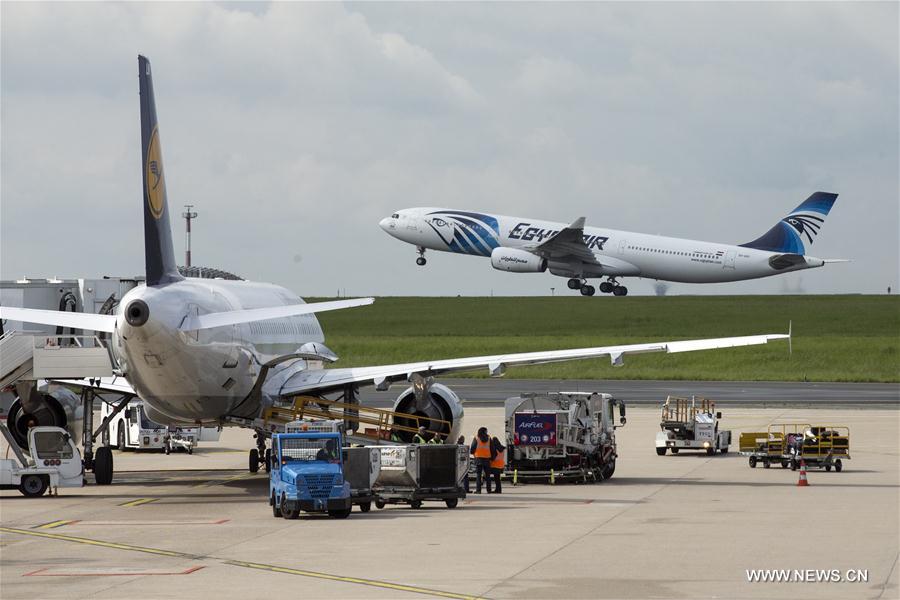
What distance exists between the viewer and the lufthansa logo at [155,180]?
32.7 meters

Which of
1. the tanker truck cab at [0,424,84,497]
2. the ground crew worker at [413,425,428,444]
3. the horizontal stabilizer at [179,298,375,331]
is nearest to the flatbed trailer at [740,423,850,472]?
the ground crew worker at [413,425,428,444]

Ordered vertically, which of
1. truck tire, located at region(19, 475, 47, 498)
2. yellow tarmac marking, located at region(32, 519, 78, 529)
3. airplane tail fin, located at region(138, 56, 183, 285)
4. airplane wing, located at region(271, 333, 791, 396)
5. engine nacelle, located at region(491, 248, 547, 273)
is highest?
engine nacelle, located at region(491, 248, 547, 273)

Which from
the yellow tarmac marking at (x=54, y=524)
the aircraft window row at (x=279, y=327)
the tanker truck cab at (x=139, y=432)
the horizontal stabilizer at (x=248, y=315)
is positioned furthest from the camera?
the tanker truck cab at (x=139, y=432)

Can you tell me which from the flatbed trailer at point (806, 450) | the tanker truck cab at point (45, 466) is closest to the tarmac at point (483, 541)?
the tanker truck cab at point (45, 466)

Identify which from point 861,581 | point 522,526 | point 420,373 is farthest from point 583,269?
point 861,581

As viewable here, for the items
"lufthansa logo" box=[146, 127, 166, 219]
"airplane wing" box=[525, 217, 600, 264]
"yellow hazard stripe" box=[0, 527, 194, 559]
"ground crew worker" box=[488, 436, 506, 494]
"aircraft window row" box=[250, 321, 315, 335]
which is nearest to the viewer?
"yellow hazard stripe" box=[0, 527, 194, 559]

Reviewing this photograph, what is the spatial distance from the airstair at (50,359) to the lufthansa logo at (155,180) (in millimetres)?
3988

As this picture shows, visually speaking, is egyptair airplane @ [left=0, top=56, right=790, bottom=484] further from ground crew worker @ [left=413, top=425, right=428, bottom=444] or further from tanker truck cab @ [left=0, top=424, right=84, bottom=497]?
tanker truck cab @ [left=0, top=424, right=84, bottom=497]

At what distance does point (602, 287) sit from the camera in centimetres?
11625

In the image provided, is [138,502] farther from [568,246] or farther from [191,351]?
[568,246]

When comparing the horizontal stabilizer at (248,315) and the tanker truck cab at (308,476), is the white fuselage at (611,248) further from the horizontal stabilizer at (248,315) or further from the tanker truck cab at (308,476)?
the tanker truck cab at (308,476)

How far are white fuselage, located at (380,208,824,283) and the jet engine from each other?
71.7 metres

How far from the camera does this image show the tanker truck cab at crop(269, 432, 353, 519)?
28719mm

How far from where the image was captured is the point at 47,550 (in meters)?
24.6
